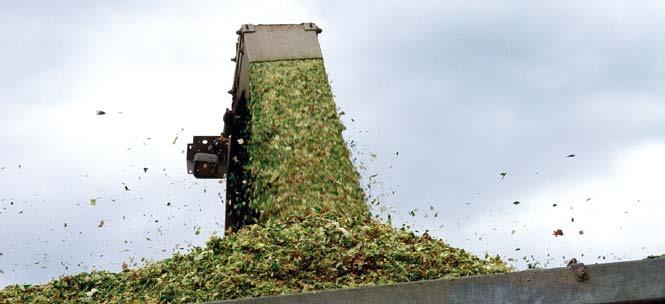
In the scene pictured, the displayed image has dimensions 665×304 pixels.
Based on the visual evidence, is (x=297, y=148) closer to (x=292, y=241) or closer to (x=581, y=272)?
(x=292, y=241)

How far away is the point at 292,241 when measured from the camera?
6078 mm

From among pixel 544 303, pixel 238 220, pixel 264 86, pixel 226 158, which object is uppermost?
pixel 264 86

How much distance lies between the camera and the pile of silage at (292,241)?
17.9 ft

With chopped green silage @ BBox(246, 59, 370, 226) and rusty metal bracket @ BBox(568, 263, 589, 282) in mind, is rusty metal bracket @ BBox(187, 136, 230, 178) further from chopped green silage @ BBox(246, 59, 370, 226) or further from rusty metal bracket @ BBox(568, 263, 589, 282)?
rusty metal bracket @ BBox(568, 263, 589, 282)

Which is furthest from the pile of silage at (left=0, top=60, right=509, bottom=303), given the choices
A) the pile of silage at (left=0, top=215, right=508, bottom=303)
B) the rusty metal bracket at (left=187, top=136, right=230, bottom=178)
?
the rusty metal bracket at (left=187, top=136, right=230, bottom=178)

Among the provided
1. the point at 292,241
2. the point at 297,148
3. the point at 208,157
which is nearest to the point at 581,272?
the point at 292,241

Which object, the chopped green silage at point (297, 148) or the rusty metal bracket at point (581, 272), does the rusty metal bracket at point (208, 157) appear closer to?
the chopped green silage at point (297, 148)

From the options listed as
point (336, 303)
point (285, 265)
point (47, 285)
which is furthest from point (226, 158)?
point (336, 303)

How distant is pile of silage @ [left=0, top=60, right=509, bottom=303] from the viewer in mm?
5461

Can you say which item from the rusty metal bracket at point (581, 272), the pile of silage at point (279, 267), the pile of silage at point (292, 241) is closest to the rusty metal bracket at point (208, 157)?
the pile of silage at point (292, 241)

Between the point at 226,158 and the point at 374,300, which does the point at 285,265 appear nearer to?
the point at 374,300

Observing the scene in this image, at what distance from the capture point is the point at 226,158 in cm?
909

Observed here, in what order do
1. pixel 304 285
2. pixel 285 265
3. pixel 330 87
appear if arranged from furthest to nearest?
1. pixel 330 87
2. pixel 285 265
3. pixel 304 285

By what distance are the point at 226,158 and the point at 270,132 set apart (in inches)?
37.9
